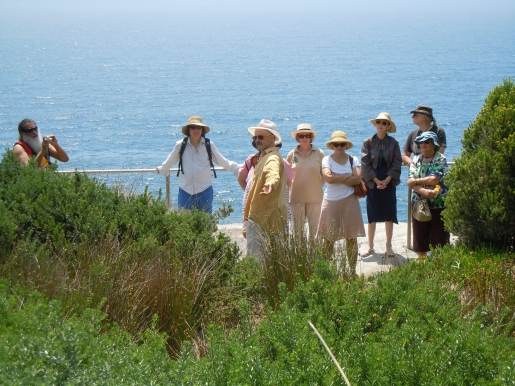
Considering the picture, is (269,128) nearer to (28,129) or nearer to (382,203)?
(382,203)

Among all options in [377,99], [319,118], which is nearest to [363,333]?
[319,118]

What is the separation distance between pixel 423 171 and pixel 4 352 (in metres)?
6.14

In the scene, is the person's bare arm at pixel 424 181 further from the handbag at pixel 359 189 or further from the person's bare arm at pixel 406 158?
the person's bare arm at pixel 406 158

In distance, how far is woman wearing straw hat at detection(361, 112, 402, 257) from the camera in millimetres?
10633

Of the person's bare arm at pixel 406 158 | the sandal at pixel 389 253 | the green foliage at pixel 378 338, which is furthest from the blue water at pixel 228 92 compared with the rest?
the green foliage at pixel 378 338

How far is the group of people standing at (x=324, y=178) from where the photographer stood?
9.02 meters

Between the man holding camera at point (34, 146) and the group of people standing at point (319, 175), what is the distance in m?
0.01

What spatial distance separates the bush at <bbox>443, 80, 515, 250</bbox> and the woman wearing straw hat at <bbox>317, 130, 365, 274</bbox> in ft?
6.00

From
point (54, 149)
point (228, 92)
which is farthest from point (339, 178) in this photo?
point (228, 92)

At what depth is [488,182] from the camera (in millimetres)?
8102

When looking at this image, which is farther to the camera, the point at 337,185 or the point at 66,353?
the point at 337,185

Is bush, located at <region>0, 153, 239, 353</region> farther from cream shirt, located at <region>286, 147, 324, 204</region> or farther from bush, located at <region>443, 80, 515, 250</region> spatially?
bush, located at <region>443, 80, 515, 250</region>

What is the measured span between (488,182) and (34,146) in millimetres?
4833

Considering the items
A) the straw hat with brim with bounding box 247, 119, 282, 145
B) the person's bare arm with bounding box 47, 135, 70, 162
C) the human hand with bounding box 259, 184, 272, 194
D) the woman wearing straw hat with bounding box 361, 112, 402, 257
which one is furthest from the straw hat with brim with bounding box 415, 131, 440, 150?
the person's bare arm with bounding box 47, 135, 70, 162
